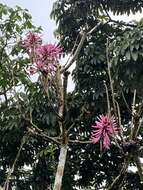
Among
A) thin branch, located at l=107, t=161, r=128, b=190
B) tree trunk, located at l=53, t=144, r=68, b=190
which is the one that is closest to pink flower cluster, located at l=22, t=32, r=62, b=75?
tree trunk, located at l=53, t=144, r=68, b=190

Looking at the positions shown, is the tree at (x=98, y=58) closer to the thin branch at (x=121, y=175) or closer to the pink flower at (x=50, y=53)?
the pink flower at (x=50, y=53)

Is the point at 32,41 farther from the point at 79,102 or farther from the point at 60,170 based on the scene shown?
the point at 79,102

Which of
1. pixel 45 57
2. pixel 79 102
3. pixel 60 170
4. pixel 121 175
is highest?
pixel 79 102

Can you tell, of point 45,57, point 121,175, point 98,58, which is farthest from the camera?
point 98,58

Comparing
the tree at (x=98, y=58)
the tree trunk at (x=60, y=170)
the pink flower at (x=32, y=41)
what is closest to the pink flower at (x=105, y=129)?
the tree trunk at (x=60, y=170)

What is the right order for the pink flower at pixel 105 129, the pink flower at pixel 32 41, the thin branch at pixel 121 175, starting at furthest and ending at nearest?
the pink flower at pixel 32 41 < the pink flower at pixel 105 129 < the thin branch at pixel 121 175

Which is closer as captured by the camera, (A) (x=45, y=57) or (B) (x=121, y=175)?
(B) (x=121, y=175)

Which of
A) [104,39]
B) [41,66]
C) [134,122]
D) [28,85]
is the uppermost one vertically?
[104,39]

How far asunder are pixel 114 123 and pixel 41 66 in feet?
1.89

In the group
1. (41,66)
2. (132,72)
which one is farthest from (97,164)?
(41,66)

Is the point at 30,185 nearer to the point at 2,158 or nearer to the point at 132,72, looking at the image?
the point at 2,158

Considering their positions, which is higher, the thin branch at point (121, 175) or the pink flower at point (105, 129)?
the pink flower at point (105, 129)

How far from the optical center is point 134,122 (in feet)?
9.39

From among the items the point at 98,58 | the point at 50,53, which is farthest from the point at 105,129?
the point at 98,58
